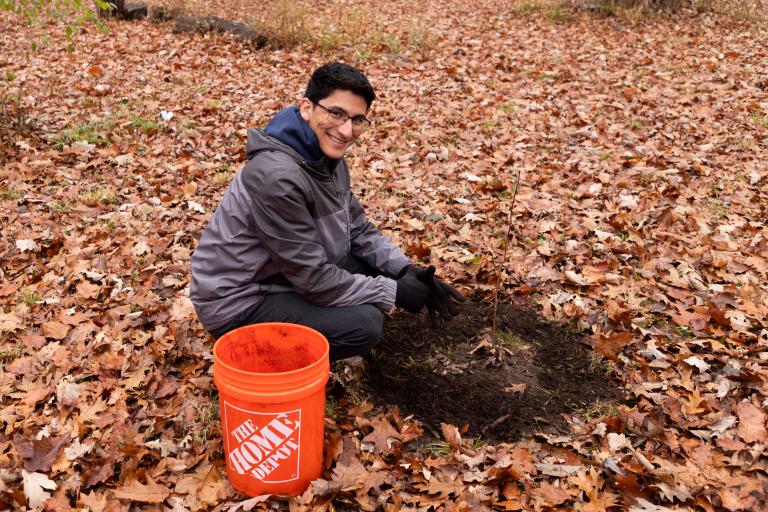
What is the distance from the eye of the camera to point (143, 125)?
7836 millimetres

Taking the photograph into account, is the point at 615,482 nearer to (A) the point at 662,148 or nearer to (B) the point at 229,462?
(B) the point at 229,462

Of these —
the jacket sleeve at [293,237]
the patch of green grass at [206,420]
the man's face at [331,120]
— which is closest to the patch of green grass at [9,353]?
the patch of green grass at [206,420]

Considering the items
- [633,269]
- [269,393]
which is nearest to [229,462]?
[269,393]

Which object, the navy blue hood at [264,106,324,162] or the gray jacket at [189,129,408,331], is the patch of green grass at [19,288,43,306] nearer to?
the gray jacket at [189,129,408,331]

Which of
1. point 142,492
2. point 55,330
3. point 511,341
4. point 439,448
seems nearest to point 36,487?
point 142,492

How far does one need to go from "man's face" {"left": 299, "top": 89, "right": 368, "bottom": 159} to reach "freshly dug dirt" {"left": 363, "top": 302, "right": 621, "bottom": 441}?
4.57 ft

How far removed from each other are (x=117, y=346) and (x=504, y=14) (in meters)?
12.0

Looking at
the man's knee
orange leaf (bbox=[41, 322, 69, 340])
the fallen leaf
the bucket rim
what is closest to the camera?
the bucket rim

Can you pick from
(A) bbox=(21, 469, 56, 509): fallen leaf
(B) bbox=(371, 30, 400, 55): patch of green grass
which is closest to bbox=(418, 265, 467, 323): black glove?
(A) bbox=(21, 469, 56, 509): fallen leaf

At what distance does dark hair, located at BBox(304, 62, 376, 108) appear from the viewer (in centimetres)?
313

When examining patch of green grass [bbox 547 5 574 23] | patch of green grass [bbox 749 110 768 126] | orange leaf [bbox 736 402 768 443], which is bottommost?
orange leaf [bbox 736 402 768 443]

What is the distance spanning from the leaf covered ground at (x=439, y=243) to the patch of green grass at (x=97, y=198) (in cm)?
2

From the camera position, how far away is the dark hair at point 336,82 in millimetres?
3133

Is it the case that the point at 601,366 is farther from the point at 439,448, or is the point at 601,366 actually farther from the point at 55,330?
the point at 55,330
